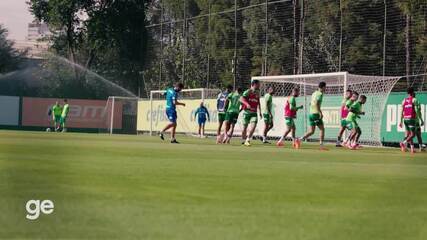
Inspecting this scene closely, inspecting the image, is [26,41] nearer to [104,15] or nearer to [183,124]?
[104,15]

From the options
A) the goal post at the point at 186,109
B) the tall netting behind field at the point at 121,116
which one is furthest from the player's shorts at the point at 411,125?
the tall netting behind field at the point at 121,116

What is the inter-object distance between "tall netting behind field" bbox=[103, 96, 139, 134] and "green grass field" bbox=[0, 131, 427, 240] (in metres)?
35.5

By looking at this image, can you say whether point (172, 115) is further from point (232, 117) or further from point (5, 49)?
point (5, 49)

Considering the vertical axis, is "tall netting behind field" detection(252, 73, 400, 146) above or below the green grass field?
above

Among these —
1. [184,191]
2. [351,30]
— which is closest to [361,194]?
[184,191]

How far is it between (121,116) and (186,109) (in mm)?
9383

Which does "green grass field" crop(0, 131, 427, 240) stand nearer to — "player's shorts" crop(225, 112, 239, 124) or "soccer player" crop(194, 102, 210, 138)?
"player's shorts" crop(225, 112, 239, 124)

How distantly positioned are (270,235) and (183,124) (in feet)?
111

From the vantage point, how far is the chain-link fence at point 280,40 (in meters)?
33.7

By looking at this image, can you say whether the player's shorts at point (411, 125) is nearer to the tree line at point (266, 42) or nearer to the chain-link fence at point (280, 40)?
the tree line at point (266, 42)

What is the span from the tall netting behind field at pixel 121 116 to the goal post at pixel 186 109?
7.39 feet

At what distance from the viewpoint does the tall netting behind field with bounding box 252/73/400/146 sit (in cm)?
2756

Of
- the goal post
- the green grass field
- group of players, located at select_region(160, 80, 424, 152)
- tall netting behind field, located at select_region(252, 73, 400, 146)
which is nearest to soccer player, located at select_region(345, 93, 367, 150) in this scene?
group of players, located at select_region(160, 80, 424, 152)

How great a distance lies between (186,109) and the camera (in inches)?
1517
